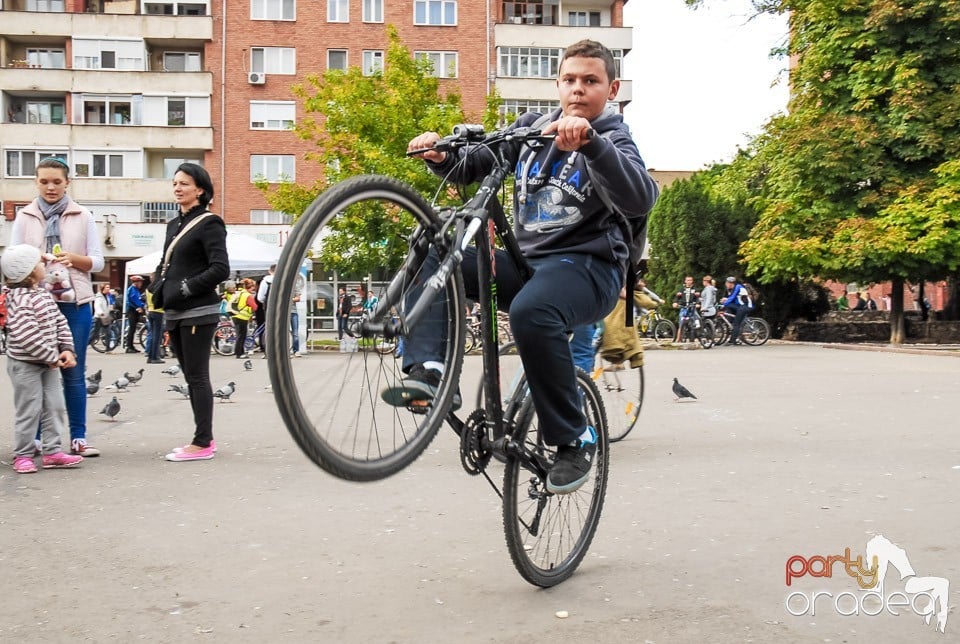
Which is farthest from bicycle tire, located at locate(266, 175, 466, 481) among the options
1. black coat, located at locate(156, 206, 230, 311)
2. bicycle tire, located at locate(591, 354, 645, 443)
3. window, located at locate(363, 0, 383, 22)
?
window, located at locate(363, 0, 383, 22)

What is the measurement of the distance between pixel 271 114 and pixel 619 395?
4408 cm

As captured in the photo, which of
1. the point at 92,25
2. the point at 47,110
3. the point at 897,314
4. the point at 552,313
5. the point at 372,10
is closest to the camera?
the point at 552,313

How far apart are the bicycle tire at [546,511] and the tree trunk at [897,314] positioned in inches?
1088

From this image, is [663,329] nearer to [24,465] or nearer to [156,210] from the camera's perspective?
[24,465]

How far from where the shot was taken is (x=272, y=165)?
165 ft

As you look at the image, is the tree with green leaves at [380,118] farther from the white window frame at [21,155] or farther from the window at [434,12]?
the white window frame at [21,155]

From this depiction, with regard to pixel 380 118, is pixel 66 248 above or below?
below

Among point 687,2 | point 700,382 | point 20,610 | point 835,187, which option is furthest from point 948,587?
point 687,2

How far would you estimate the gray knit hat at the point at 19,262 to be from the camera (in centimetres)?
710

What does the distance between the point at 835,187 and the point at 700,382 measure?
16871 mm

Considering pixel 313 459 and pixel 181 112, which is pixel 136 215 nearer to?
pixel 181 112

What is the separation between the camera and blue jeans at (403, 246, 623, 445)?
3.75 meters

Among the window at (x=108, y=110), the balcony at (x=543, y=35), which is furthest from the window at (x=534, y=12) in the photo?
the window at (x=108, y=110)

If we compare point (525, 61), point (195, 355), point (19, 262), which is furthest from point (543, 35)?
point (19, 262)
